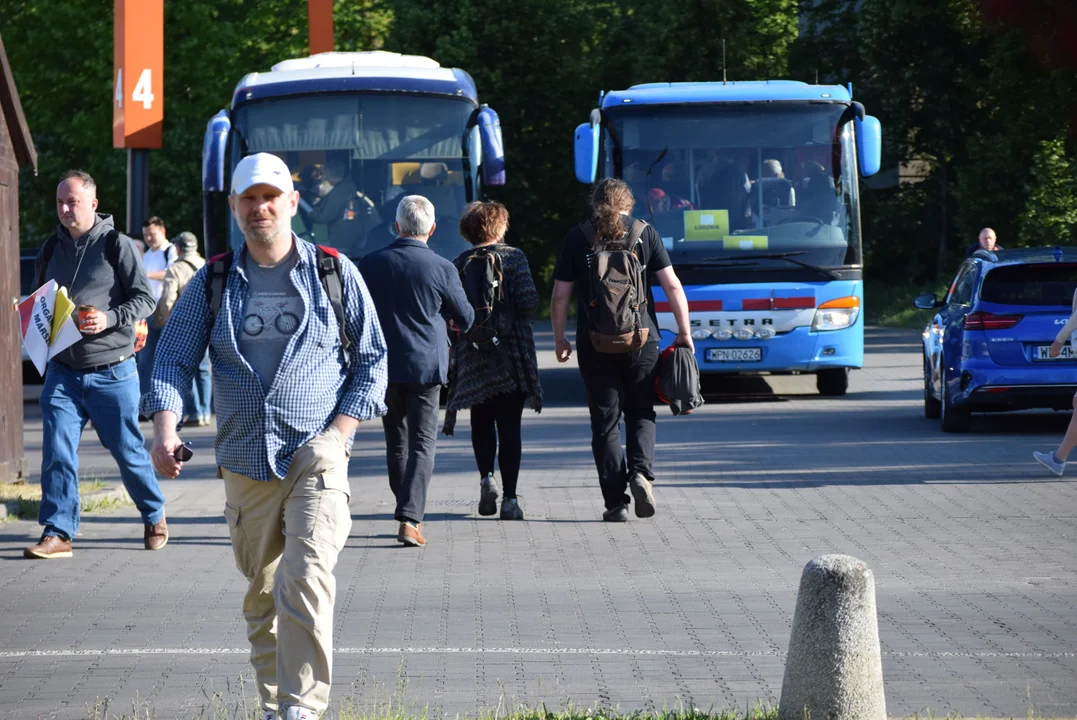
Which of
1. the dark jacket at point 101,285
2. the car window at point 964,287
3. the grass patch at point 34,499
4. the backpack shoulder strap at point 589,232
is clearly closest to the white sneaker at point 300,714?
the dark jacket at point 101,285

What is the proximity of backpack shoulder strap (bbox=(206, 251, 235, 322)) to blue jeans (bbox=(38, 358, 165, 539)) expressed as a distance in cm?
402

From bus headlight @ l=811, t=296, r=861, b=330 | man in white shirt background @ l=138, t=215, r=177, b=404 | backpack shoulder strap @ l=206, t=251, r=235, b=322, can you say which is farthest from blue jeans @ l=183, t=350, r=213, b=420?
backpack shoulder strap @ l=206, t=251, r=235, b=322

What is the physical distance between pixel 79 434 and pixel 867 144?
11.1 m

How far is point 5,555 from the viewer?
9250mm

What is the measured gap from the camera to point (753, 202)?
714 inches

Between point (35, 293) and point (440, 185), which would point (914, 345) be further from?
point (35, 293)

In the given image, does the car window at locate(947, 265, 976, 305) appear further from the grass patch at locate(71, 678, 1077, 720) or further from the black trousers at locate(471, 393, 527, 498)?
the grass patch at locate(71, 678, 1077, 720)

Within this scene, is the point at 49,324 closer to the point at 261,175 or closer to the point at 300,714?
the point at 261,175

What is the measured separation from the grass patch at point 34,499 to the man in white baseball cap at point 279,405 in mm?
5781

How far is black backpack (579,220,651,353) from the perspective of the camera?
9977 millimetres

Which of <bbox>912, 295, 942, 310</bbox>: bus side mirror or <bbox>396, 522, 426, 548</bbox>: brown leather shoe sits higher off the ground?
<bbox>912, 295, 942, 310</bbox>: bus side mirror

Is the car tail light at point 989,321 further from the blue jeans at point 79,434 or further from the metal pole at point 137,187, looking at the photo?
the metal pole at point 137,187

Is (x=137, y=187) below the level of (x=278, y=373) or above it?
above

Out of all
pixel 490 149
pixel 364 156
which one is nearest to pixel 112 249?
pixel 364 156
